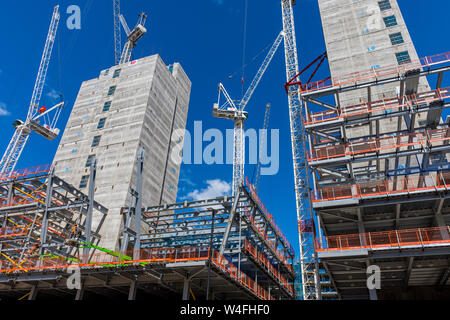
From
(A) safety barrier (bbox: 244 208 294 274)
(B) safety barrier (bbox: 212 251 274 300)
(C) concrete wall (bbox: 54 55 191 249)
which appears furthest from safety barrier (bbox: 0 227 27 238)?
(A) safety barrier (bbox: 244 208 294 274)

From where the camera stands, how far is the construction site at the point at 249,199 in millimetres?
29641

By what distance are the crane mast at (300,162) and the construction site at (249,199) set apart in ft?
1.40

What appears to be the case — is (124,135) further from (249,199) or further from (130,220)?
(249,199)

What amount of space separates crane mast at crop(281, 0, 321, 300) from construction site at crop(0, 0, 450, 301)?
0.43m

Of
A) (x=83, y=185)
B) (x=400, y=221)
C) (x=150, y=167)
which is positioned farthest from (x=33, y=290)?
(x=400, y=221)

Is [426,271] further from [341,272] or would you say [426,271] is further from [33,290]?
[33,290]

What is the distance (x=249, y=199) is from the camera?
39688 millimetres

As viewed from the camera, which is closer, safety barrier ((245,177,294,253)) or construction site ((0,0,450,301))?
construction site ((0,0,450,301))

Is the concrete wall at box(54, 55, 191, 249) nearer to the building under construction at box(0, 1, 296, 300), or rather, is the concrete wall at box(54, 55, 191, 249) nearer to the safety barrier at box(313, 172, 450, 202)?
the building under construction at box(0, 1, 296, 300)

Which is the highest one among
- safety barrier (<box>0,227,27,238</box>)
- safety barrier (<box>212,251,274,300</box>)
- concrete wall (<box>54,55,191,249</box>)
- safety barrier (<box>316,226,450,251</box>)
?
concrete wall (<box>54,55,191,249</box>)

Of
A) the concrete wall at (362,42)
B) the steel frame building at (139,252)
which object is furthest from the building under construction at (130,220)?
the concrete wall at (362,42)

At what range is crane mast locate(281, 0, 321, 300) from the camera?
63.1 meters

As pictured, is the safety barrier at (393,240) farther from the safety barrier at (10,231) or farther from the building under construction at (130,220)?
the safety barrier at (10,231)

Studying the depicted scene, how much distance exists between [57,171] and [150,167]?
16.0 metres
